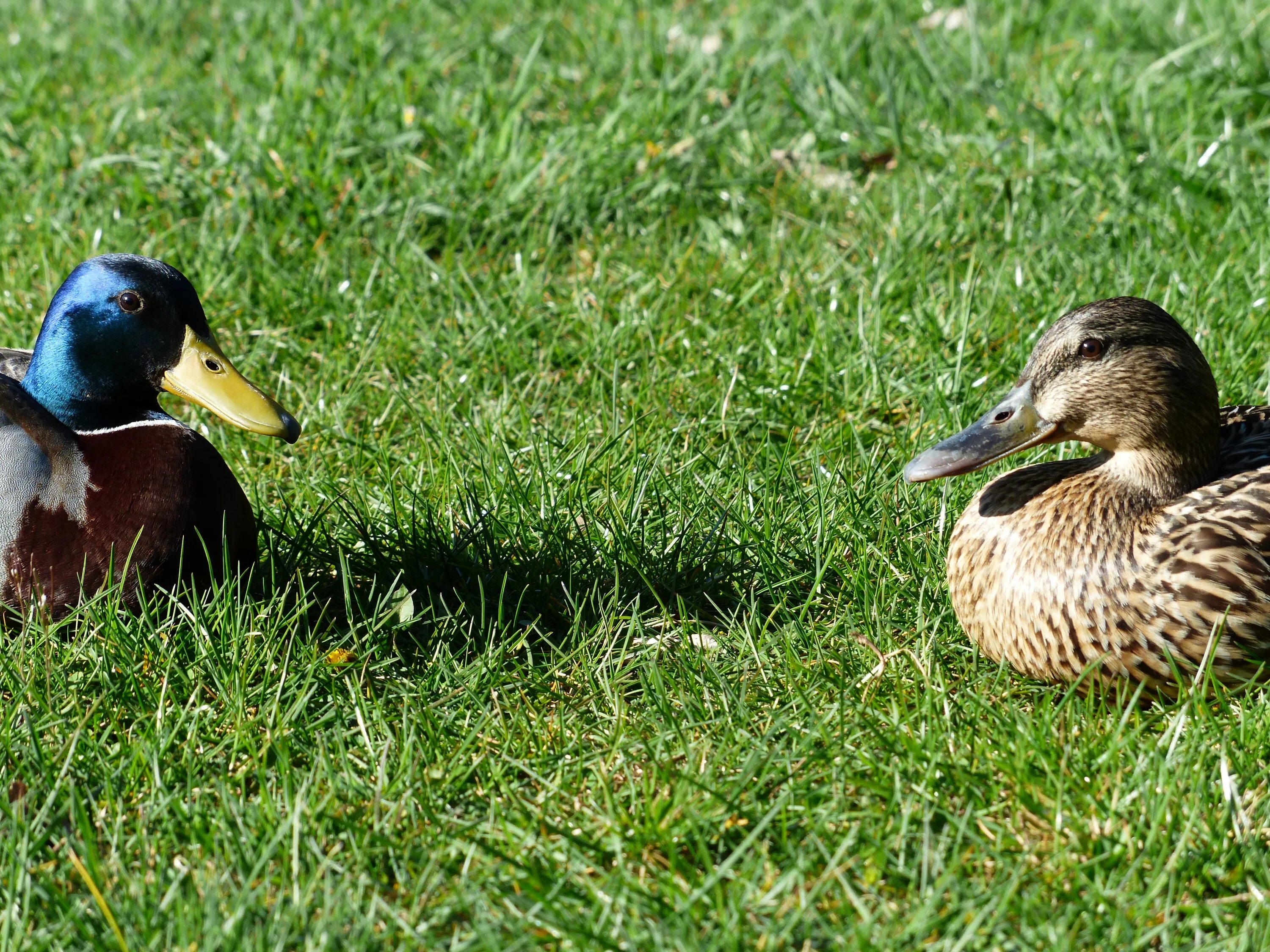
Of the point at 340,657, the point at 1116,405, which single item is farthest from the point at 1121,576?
the point at 340,657

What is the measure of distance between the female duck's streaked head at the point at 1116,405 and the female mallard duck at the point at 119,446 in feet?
4.28

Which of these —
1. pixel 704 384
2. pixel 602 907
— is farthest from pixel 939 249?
pixel 602 907

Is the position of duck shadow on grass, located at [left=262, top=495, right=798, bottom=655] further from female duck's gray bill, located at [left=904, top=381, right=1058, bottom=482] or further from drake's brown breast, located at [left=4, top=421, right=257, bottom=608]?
female duck's gray bill, located at [left=904, top=381, right=1058, bottom=482]

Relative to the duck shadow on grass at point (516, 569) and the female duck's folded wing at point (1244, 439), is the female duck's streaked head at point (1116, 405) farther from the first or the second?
the duck shadow on grass at point (516, 569)

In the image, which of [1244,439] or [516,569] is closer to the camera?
[1244,439]

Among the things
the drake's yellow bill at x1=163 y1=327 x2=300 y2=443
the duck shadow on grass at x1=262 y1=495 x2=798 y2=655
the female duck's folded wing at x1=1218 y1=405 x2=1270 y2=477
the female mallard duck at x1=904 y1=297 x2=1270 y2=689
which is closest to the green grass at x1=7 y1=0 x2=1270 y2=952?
the duck shadow on grass at x1=262 y1=495 x2=798 y2=655

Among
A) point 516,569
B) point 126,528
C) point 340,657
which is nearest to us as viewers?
point 126,528

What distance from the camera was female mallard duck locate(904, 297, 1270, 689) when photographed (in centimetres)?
256

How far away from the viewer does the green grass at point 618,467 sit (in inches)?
88.2

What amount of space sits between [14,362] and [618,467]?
53.4 inches

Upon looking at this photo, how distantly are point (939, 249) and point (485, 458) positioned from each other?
5.45 ft

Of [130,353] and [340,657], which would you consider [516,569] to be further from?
[130,353]

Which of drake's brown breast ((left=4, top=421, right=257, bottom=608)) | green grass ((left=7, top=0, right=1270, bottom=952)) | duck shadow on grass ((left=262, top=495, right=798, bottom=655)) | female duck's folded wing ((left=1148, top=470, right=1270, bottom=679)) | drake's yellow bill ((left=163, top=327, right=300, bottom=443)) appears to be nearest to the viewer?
green grass ((left=7, top=0, right=1270, bottom=952))

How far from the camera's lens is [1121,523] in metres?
2.67
